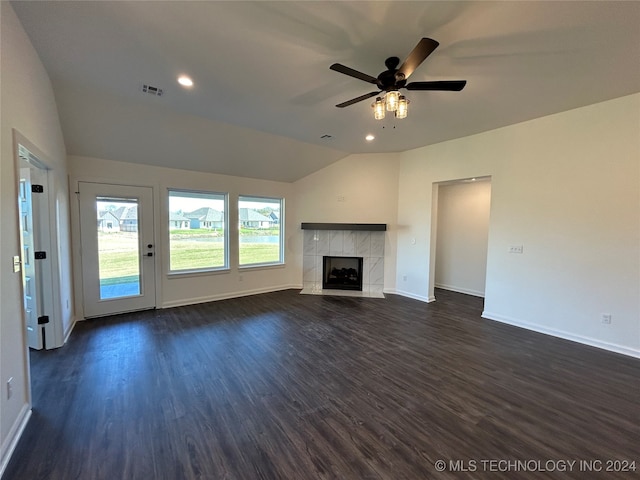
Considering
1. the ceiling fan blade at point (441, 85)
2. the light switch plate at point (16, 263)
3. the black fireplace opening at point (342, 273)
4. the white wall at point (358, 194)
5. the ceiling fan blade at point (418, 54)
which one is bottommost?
the black fireplace opening at point (342, 273)

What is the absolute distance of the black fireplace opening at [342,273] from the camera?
20.5 feet

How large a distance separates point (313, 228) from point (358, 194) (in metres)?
1.27

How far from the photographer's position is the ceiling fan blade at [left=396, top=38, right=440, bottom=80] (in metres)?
1.79

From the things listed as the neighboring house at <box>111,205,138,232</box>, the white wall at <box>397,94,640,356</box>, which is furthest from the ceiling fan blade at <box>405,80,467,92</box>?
the neighboring house at <box>111,205,138,232</box>

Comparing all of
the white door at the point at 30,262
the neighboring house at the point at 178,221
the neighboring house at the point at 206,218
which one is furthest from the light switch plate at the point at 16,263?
the neighboring house at the point at 206,218

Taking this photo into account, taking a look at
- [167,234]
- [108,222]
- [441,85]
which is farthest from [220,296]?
[441,85]

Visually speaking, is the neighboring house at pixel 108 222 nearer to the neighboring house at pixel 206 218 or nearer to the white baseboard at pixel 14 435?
the neighboring house at pixel 206 218

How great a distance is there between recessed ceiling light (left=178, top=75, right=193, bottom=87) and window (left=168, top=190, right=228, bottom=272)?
8.00ft

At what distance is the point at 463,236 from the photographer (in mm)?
6219

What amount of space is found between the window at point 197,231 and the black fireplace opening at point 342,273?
2293 mm

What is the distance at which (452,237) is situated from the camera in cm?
644

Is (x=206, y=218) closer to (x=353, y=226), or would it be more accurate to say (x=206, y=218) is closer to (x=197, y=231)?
(x=197, y=231)

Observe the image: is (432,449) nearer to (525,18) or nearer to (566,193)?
(525,18)

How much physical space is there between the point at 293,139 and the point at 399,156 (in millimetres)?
2421
